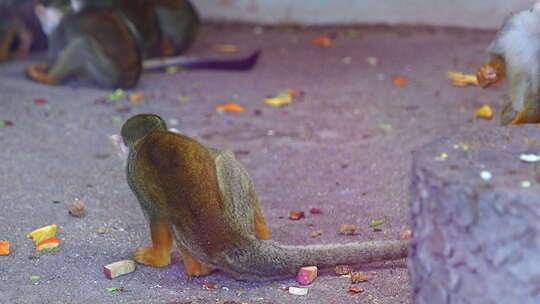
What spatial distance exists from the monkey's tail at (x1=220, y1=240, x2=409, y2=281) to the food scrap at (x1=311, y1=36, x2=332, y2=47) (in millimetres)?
4853

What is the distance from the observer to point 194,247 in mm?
3457

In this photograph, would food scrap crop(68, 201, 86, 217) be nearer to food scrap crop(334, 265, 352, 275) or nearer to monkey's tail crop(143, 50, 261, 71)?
food scrap crop(334, 265, 352, 275)

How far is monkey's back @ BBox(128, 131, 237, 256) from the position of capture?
3.39m

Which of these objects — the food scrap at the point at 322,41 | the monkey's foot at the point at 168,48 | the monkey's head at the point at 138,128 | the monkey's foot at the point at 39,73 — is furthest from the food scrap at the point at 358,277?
the food scrap at the point at 322,41

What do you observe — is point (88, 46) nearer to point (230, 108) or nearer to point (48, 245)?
point (230, 108)

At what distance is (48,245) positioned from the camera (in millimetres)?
3828

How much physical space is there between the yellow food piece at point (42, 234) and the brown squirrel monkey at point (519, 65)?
206 centimetres

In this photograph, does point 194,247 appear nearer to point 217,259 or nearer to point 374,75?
point 217,259

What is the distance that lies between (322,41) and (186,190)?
5049 millimetres

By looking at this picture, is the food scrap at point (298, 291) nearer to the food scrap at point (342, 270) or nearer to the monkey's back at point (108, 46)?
the food scrap at point (342, 270)

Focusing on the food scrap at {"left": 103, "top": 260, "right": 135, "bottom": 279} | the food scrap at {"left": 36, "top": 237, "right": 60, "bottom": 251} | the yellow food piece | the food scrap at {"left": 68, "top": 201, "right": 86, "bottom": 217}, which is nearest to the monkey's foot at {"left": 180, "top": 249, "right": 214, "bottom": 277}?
the food scrap at {"left": 103, "top": 260, "right": 135, "bottom": 279}

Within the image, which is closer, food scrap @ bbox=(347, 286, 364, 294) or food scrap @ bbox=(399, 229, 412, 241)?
food scrap @ bbox=(347, 286, 364, 294)

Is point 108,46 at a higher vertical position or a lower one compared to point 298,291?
higher

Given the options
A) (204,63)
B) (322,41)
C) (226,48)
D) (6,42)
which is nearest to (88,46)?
(204,63)
